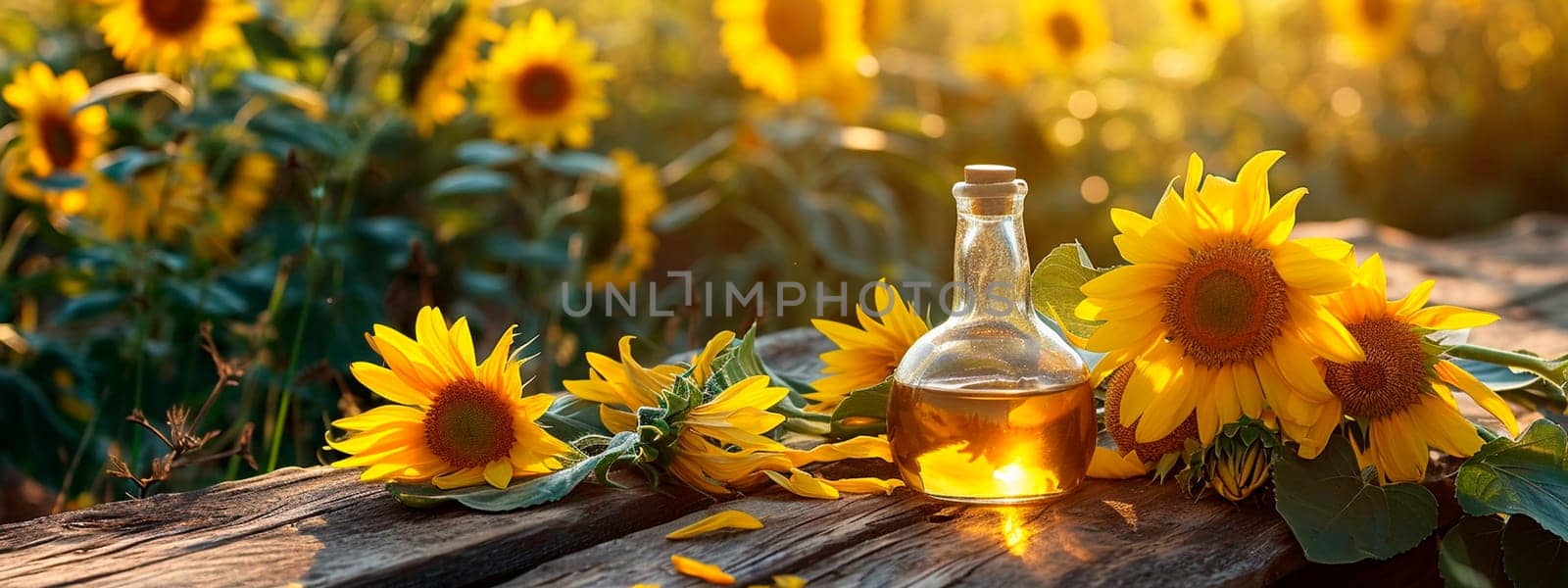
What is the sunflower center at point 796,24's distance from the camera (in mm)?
3406

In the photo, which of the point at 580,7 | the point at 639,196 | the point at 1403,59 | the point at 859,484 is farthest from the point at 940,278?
the point at 859,484

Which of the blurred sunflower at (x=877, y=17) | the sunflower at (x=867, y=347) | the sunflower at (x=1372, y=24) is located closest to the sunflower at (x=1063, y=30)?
the blurred sunflower at (x=877, y=17)

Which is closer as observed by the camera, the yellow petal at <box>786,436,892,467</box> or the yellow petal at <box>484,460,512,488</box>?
the yellow petal at <box>484,460,512,488</box>

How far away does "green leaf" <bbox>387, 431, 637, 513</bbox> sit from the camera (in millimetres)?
1250

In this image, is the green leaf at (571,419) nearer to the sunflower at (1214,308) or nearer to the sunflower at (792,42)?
the sunflower at (1214,308)

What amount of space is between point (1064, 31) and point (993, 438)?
334 cm

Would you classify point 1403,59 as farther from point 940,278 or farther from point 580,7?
point 580,7

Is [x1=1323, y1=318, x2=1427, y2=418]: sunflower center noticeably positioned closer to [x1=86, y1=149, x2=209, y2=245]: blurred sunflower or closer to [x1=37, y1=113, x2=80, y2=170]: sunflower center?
[x1=86, y1=149, x2=209, y2=245]: blurred sunflower

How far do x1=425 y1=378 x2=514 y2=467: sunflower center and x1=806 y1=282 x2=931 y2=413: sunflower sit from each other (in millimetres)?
337

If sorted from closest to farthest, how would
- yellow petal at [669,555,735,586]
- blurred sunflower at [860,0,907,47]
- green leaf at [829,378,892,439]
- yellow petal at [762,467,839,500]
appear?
1. yellow petal at [669,555,735,586]
2. yellow petal at [762,467,839,500]
3. green leaf at [829,378,892,439]
4. blurred sunflower at [860,0,907,47]

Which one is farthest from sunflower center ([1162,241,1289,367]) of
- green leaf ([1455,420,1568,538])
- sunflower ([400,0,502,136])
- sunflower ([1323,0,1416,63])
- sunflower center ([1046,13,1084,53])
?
sunflower ([1323,0,1416,63])

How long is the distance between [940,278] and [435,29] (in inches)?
81.4

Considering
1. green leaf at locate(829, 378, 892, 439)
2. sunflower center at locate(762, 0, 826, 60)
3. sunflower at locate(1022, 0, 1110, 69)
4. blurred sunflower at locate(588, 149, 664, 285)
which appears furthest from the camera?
sunflower at locate(1022, 0, 1110, 69)

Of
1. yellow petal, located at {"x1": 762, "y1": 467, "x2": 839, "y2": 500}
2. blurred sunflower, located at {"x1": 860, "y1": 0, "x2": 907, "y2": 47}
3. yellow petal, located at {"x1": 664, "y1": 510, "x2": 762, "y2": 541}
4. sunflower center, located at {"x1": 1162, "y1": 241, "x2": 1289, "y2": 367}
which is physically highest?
blurred sunflower, located at {"x1": 860, "y1": 0, "x2": 907, "y2": 47}
